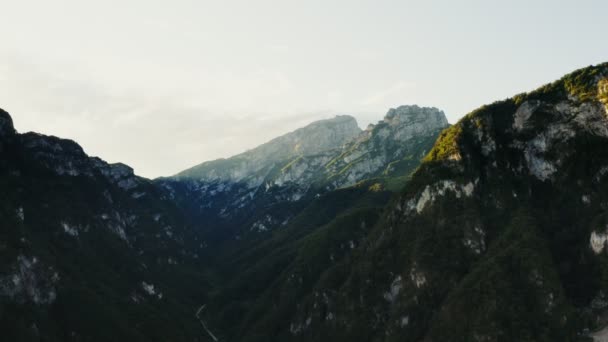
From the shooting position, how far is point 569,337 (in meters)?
200

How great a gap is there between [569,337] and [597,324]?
471 inches

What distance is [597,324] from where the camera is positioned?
199375 millimetres
